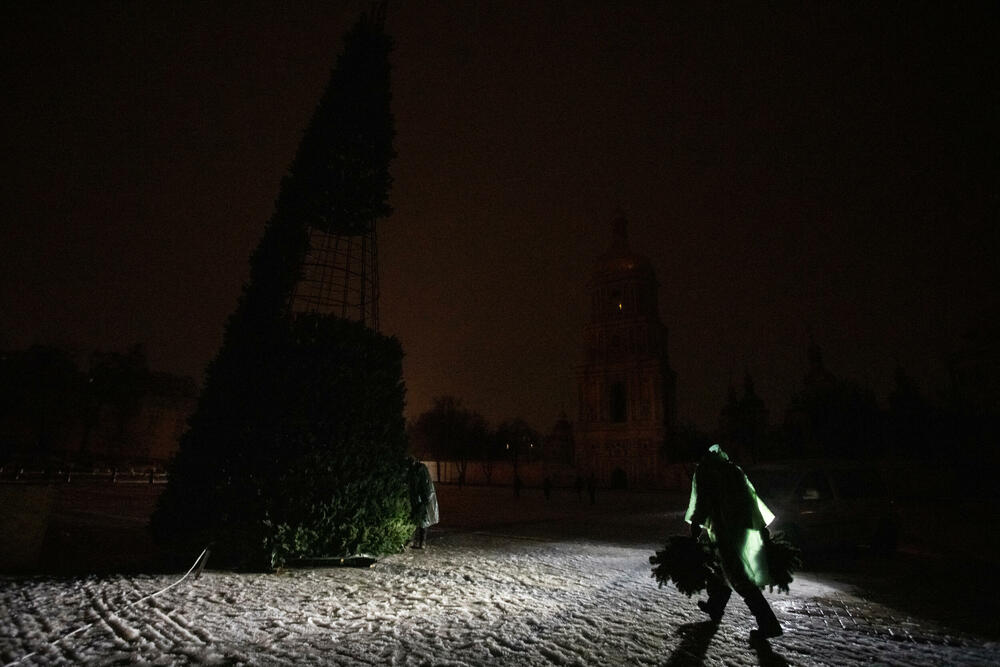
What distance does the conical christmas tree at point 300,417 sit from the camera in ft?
25.6

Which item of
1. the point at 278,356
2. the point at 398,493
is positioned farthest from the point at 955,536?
the point at 278,356

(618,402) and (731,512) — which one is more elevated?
(618,402)

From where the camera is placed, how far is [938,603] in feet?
22.5

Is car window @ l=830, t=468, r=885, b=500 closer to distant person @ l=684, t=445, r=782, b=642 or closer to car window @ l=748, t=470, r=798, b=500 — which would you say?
car window @ l=748, t=470, r=798, b=500

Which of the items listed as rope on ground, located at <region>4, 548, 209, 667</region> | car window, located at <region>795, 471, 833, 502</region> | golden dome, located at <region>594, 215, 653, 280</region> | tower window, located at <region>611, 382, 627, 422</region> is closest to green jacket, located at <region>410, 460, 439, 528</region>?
rope on ground, located at <region>4, 548, 209, 667</region>

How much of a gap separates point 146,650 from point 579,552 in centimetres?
786

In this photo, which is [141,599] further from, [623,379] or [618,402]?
[618,402]

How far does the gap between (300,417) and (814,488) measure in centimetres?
898

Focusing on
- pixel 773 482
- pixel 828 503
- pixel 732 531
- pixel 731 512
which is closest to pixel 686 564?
pixel 732 531

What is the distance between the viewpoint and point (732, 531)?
216 inches

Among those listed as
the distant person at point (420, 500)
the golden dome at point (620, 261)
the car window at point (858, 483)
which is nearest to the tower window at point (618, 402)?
the golden dome at point (620, 261)

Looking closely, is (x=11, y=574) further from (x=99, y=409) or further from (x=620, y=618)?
(x=99, y=409)

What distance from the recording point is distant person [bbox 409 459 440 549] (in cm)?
1037

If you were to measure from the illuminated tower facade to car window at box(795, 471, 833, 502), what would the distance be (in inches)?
1902
